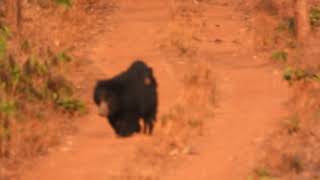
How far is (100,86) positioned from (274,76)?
6.87 feet

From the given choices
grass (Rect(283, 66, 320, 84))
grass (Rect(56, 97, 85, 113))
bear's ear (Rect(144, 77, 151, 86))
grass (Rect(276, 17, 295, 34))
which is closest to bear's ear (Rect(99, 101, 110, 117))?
grass (Rect(56, 97, 85, 113))

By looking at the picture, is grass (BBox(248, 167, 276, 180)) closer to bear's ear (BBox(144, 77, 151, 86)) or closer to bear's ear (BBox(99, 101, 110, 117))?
bear's ear (BBox(99, 101, 110, 117))

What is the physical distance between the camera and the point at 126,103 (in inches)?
248

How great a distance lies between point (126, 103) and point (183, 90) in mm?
769

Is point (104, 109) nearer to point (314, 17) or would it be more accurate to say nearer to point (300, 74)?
point (300, 74)

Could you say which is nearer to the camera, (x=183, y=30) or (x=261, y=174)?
(x=261, y=174)

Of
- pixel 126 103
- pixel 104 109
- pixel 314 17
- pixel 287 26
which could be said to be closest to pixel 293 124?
pixel 126 103

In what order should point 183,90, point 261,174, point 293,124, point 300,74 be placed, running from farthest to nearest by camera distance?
point 300,74 < point 183,90 < point 293,124 < point 261,174

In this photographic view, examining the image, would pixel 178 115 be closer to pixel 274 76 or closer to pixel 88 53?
pixel 274 76

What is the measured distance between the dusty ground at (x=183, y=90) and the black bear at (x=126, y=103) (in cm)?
12

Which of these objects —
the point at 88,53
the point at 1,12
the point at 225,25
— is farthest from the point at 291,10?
the point at 1,12

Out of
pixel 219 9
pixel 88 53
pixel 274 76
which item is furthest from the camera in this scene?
pixel 219 9

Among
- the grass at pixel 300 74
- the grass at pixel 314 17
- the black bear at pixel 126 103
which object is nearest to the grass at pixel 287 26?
the grass at pixel 314 17

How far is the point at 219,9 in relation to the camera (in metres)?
10.3
